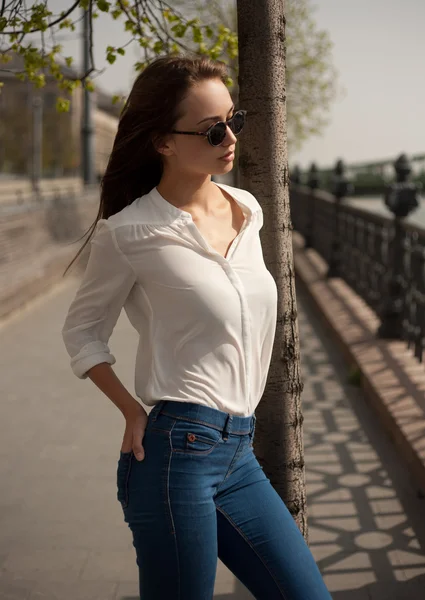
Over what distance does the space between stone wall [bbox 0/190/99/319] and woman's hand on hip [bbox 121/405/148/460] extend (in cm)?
755

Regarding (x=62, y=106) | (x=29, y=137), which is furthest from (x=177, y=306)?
(x=29, y=137)

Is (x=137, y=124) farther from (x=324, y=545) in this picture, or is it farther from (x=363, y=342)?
(x=363, y=342)

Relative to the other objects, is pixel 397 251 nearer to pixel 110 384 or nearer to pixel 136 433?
pixel 110 384

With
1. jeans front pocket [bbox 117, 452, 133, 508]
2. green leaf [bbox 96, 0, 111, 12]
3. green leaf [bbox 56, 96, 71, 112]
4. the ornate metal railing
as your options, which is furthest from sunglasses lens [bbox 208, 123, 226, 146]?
the ornate metal railing

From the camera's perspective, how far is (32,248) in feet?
43.1

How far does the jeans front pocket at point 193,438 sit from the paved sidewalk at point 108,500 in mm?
1818

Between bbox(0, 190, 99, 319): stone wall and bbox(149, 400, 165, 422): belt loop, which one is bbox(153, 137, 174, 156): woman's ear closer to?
bbox(149, 400, 165, 422): belt loop

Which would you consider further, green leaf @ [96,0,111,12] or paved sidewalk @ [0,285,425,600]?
paved sidewalk @ [0,285,425,600]

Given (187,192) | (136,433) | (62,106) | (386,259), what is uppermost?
(62,106)

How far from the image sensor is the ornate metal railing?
298 inches

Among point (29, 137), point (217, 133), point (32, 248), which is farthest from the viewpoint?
point (29, 137)

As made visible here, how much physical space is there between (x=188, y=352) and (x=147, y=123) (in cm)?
62

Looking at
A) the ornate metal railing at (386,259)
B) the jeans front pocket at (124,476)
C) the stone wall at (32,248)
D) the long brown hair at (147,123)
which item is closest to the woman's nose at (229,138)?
the long brown hair at (147,123)

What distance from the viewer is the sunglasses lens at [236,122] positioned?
8.20ft
